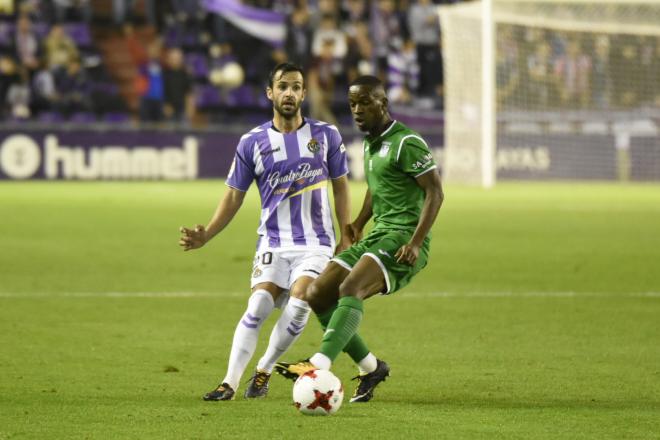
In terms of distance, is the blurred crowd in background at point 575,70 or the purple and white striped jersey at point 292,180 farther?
the blurred crowd in background at point 575,70

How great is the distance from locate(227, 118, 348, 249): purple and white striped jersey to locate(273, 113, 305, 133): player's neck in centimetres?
2

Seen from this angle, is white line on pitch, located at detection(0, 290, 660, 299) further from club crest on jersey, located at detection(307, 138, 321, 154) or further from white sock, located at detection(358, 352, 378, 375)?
white sock, located at detection(358, 352, 378, 375)

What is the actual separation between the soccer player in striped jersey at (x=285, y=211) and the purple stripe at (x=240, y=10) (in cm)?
2439

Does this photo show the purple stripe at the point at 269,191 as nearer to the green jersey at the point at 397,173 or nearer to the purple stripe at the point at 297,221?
the purple stripe at the point at 297,221

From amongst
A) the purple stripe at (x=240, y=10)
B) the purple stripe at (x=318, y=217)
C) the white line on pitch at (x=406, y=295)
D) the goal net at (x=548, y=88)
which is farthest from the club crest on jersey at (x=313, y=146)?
the purple stripe at (x=240, y=10)

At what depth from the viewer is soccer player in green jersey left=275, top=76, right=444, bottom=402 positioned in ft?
21.2

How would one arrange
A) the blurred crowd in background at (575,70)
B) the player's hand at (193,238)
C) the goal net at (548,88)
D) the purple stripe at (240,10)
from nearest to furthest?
1. the player's hand at (193,238)
2. the goal net at (548,88)
3. the blurred crowd in background at (575,70)
4. the purple stripe at (240,10)

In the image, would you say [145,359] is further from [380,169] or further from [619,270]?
[619,270]

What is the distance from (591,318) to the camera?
1010 cm

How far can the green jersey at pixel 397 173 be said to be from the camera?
6672 mm

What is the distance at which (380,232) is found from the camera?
671 cm

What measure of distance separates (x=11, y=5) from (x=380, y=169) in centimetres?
2436

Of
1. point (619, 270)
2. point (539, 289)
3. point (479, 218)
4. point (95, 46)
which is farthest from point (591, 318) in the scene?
point (95, 46)

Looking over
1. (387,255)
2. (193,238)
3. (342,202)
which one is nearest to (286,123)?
(342,202)
